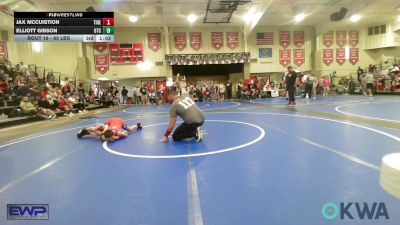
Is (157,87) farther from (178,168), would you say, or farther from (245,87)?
(178,168)

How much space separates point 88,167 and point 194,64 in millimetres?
18045

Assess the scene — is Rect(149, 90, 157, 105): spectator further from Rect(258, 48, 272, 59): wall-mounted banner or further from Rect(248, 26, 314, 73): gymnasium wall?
Rect(258, 48, 272, 59): wall-mounted banner

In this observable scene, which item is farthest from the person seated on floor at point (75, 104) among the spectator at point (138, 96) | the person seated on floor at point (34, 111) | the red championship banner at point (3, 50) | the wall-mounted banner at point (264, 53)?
the wall-mounted banner at point (264, 53)

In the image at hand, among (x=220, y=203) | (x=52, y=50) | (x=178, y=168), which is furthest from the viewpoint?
(x=52, y=50)

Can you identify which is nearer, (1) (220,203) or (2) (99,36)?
(1) (220,203)

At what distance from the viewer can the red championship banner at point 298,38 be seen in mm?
22547

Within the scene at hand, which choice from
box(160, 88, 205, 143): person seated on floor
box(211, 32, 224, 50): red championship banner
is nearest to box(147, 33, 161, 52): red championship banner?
box(211, 32, 224, 50): red championship banner

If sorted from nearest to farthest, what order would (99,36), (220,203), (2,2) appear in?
1. (220,203)
2. (99,36)
3. (2,2)

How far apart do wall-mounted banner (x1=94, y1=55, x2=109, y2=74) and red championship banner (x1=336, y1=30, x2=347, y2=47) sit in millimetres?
20380

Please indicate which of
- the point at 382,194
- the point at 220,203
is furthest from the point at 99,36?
the point at 382,194

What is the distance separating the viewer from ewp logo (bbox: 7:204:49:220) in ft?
7.56

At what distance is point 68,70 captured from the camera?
66.6ft

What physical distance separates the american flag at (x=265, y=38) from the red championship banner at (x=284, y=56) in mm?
1333

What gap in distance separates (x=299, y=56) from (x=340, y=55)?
398 centimetres
